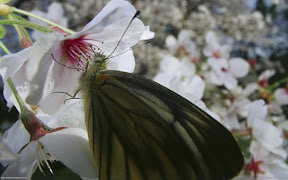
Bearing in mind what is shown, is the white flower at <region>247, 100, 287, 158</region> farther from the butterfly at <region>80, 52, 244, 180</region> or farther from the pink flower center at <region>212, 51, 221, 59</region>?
the pink flower center at <region>212, 51, 221, 59</region>

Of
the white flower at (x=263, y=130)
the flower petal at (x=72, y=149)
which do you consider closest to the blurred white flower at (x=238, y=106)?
the white flower at (x=263, y=130)

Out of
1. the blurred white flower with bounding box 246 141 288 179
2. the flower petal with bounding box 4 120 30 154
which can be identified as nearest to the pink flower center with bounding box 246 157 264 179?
the blurred white flower with bounding box 246 141 288 179

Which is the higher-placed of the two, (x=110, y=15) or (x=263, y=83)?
(x=110, y=15)

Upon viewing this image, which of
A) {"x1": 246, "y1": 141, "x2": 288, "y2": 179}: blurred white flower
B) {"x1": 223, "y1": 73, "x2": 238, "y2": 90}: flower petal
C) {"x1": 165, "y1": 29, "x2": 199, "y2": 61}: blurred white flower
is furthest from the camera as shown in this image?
{"x1": 165, "y1": 29, "x2": 199, "y2": 61}: blurred white flower

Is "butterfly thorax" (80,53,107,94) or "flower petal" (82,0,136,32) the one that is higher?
"flower petal" (82,0,136,32)

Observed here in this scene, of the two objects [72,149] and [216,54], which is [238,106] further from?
[72,149]

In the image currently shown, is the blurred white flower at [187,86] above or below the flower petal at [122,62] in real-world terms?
below

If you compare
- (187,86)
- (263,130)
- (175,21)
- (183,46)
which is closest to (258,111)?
(263,130)

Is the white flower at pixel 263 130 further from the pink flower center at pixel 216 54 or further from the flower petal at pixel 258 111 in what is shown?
the pink flower center at pixel 216 54
